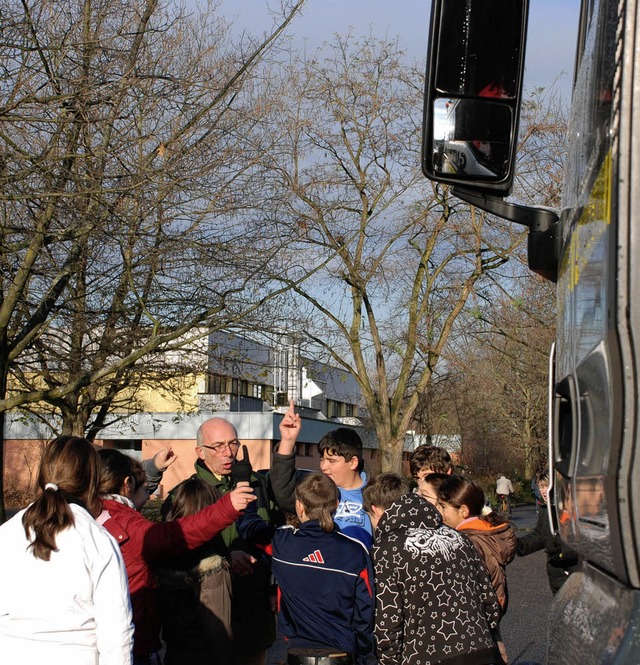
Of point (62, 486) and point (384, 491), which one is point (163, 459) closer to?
point (384, 491)

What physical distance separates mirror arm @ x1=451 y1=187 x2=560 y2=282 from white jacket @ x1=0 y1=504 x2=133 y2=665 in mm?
1841

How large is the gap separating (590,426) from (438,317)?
23.7m

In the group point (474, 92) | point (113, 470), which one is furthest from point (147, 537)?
point (474, 92)

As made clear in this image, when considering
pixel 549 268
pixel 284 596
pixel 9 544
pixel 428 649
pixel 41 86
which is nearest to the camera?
pixel 549 268

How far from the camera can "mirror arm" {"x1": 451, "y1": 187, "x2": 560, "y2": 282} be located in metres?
2.81

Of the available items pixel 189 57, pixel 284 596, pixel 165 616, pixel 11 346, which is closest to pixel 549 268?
pixel 284 596

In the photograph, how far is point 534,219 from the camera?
2.83 meters

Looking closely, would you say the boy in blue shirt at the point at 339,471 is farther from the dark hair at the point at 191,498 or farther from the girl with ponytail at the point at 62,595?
the girl with ponytail at the point at 62,595

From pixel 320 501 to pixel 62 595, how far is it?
1.80 meters

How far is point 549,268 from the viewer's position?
112 inches

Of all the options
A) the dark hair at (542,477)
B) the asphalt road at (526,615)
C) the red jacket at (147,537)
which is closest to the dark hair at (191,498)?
the red jacket at (147,537)

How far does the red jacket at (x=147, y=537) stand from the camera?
181 inches

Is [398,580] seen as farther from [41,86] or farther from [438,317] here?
[438,317]

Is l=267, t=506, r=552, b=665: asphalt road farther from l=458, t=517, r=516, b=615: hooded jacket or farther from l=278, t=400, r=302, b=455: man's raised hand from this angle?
l=278, t=400, r=302, b=455: man's raised hand
